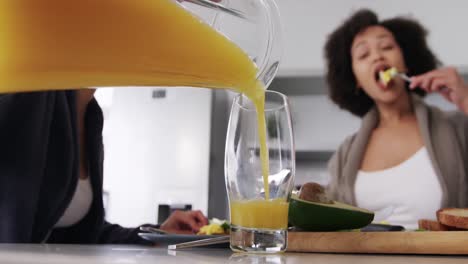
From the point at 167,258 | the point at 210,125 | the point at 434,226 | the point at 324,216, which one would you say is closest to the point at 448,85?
the point at 210,125

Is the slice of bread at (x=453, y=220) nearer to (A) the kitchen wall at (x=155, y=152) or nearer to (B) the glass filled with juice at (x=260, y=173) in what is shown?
(B) the glass filled with juice at (x=260, y=173)

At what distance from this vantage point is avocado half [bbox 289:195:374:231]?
575 mm

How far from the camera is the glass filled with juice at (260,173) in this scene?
0.51 m

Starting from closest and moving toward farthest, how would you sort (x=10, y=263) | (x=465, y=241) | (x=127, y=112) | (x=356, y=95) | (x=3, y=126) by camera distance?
(x=10, y=263) → (x=465, y=241) → (x=3, y=126) → (x=356, y=95) → (x=127, y=112)

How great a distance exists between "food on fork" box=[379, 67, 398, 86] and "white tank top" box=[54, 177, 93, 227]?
4.93ft

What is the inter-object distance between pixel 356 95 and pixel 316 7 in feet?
2.11

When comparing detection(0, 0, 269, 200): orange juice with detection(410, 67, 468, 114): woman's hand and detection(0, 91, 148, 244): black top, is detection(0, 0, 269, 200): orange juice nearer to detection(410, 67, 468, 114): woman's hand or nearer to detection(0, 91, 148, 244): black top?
detection(0, 91, 148, 244): black top

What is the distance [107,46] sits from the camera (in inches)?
17.3

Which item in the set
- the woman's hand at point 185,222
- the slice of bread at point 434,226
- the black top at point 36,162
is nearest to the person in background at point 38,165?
the black top at point 36,162

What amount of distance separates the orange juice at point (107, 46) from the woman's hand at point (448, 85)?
1.71 meters

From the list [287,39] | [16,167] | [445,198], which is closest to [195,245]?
[16,167]

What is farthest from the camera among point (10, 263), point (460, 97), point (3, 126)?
point (460, 97)

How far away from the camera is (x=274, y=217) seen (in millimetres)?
511

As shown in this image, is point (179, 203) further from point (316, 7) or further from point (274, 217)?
point (274, 217)
